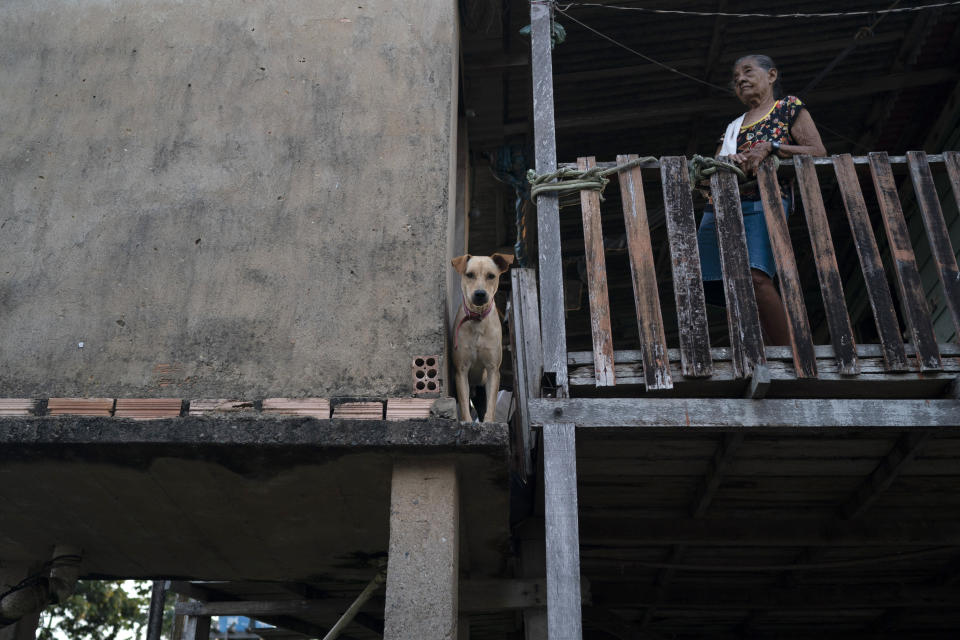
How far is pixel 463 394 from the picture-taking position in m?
5.05

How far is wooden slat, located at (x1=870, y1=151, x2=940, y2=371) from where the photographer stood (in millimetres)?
4645

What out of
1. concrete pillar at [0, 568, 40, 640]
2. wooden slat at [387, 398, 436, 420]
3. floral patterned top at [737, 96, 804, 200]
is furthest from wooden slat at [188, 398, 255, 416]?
floral patterned top at [737, 96, 804, 200]

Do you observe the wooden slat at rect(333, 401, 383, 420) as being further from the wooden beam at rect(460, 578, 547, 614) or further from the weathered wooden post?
the weathered wooden post

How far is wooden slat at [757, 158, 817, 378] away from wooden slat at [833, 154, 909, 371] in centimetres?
34

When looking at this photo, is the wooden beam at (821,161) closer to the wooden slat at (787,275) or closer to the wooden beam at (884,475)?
the wooden slat at (787,275)

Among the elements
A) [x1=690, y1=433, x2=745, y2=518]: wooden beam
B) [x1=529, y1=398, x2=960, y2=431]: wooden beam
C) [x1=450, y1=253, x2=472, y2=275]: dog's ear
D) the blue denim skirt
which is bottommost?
[x1=529, y1=398, x2=960, y2=431]: wooden beam

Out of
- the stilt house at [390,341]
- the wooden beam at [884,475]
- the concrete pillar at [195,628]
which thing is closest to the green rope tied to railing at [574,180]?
the stilt house at [390,341]

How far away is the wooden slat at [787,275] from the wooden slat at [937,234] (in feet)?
2.43

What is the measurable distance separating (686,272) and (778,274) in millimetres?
472

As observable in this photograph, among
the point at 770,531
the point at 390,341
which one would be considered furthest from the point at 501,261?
the point at 770,531

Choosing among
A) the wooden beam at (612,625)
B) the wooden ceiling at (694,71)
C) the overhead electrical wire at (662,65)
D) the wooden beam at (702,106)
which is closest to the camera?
the overhead electrical wire at (662,65)

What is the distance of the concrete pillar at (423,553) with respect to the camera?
14.0 ft

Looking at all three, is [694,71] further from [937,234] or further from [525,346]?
[525,346]

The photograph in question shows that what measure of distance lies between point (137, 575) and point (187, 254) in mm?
2581
